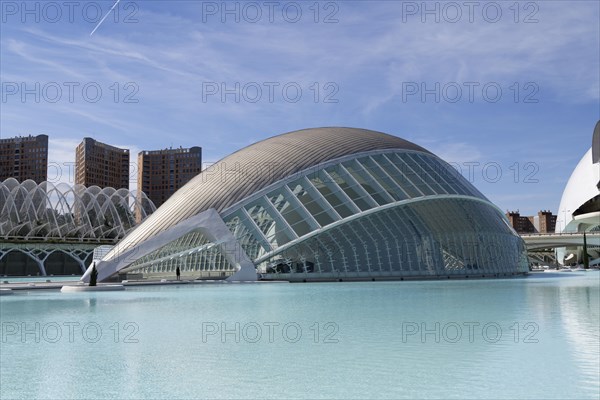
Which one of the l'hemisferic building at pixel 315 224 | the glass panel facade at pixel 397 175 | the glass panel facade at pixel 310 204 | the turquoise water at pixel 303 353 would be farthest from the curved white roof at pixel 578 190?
the turquoise water at pixel 303 353

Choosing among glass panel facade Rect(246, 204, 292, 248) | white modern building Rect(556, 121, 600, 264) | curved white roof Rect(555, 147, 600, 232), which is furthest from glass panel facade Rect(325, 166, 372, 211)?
curved white roof Rect(555, 147, 600, 232)

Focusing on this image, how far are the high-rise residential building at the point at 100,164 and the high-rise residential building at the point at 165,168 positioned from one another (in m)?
6.04

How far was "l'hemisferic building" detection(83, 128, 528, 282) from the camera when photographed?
3550 cm

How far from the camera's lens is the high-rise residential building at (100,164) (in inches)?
5748

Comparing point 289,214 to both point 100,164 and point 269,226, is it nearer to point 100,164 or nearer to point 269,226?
point 269,226

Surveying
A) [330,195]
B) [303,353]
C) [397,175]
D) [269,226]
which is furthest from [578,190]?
[303,353]

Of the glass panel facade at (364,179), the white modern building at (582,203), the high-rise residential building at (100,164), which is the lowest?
the glass panel facade at (364,179)

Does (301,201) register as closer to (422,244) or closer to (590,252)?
(422,244)

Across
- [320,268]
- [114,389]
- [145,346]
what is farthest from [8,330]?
[320,268]

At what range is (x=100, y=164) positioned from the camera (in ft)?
497

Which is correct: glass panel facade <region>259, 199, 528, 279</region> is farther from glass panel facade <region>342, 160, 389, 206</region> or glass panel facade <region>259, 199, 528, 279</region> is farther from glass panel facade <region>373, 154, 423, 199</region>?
glass panel facade <region>342, 160, 389, 206</region>

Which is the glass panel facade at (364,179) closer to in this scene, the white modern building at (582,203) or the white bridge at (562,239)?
the white modern building at (582,203)

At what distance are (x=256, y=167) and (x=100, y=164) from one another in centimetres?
12018

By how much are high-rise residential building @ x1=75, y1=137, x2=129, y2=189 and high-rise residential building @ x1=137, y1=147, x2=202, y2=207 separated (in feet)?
19.8
